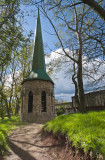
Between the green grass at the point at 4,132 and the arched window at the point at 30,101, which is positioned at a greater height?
the arched window at the point at 30,101

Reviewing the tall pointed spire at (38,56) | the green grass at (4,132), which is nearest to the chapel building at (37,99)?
the tall pointed spire at (38,56)

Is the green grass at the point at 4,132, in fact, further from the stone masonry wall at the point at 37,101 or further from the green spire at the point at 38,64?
the green spire at the point at 38,64

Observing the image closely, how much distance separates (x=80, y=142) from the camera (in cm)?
347

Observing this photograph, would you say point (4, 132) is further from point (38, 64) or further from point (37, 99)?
point (38, 64)

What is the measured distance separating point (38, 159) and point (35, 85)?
12119 mm

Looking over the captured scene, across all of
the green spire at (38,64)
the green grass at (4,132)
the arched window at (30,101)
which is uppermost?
the green spire at (38,64)

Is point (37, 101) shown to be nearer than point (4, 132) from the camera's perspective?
No

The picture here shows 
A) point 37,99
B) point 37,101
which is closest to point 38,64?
point 37,99

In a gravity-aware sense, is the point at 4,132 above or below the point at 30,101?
below

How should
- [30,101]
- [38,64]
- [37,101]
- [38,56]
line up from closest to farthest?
[37,101] < [30,101] < [38,64] < [38,56]

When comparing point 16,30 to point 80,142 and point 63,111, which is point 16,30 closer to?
point 80,142

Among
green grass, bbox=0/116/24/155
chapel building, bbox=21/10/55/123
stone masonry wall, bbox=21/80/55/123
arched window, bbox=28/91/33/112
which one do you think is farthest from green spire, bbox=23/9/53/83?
green grass, bbox=0/116/24/155

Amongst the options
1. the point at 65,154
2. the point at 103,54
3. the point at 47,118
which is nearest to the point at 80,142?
the point at 65,154

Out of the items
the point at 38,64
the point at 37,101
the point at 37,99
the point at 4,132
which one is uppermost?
the point at 38,64
